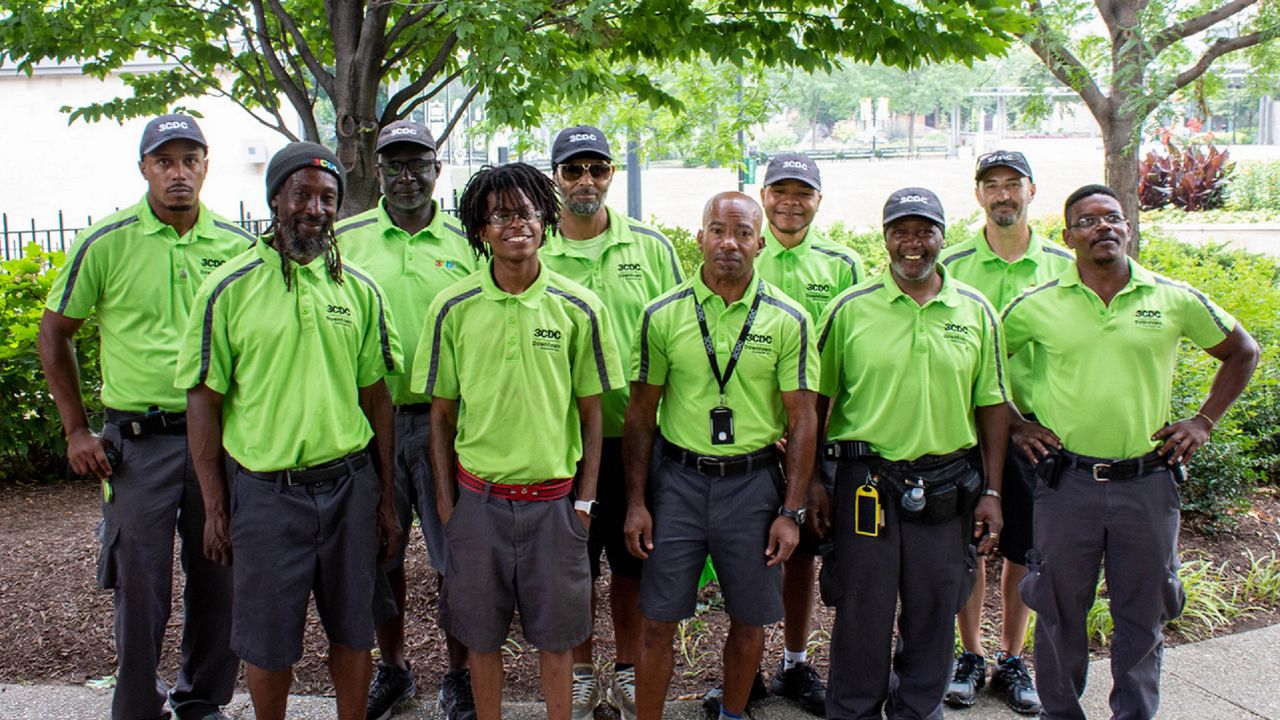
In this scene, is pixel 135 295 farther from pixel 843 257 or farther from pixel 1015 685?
pixel 1015 685

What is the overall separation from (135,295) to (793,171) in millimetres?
2703

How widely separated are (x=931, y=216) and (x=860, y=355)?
57cm

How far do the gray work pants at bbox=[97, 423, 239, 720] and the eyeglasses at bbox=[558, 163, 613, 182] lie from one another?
1814mm

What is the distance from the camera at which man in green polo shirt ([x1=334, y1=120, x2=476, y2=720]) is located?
430 cm

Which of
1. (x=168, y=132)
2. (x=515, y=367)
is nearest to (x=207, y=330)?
(x=168, y=132)

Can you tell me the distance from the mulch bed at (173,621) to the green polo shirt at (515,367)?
1.44 meters

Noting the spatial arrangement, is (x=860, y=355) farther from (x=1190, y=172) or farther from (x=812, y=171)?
(x=1190, y=172)

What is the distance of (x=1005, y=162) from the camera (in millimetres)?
4742

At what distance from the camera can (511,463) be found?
12.4ft

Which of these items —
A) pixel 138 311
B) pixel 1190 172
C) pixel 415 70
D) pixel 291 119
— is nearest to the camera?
pixel 138 311

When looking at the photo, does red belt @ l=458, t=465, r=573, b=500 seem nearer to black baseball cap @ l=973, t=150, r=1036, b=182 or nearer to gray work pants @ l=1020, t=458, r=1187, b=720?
gray work pants @ l=1020, t=458, r=1187, b=720

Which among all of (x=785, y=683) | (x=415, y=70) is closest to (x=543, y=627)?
(x=785, y=683)

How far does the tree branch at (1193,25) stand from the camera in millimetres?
8211

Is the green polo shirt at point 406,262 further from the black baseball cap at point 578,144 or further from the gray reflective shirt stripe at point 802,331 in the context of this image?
the gray reflective shirt stripe at point 802,331
